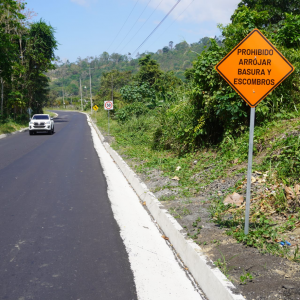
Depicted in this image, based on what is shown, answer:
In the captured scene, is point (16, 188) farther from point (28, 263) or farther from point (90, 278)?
point (90, 278)

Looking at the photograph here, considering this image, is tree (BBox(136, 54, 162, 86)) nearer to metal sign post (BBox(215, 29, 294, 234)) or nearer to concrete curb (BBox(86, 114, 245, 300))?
concrete curb (BBox(86, 114, 245, 300))

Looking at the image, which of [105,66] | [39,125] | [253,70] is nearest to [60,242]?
→ [253,70]

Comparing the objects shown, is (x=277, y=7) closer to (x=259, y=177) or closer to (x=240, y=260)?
(x=259, y=177)

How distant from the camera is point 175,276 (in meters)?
4.23

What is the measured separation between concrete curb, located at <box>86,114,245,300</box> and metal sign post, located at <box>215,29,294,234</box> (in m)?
0.85

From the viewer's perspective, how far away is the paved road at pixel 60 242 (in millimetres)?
3887

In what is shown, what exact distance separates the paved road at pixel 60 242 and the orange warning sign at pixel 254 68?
287 centimetres

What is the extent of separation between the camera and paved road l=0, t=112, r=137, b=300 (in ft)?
12.8

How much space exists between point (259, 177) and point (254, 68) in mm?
2774

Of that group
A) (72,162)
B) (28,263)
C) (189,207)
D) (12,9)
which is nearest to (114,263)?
(28,263)

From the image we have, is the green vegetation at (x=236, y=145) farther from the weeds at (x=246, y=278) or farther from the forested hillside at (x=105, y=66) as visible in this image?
the forested hillside at (x=105, y=66)

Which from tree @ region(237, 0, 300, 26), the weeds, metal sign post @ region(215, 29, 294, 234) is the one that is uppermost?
tree @ region(237, 0, 300, 26)

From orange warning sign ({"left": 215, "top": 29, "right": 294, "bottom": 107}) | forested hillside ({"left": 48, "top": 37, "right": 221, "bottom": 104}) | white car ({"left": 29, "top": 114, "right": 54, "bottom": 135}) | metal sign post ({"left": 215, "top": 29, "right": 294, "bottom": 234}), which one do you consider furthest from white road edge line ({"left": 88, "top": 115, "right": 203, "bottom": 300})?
forested hillside ({"left": 48, "top": 37, "right": 221, "bottom": 104})

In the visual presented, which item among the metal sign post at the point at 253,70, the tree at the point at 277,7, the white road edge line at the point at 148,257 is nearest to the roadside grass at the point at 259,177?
the metal sign post at the point at 253,70
